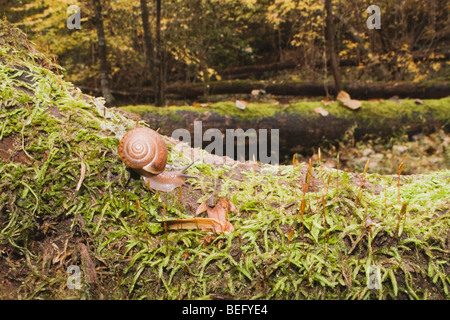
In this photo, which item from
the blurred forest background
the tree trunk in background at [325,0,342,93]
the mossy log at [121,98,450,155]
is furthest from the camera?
the blurred forest background

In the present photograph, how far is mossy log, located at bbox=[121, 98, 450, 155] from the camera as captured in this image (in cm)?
602

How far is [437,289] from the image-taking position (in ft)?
3.95

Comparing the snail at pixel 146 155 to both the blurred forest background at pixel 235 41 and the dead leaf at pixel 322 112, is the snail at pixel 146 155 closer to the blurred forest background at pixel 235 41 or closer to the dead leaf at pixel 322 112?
the dead leaf at pixel 322 112

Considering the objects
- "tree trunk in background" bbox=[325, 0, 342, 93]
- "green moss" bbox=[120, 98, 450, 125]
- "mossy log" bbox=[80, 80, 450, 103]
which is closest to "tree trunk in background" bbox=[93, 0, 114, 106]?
"green moss" bbox=[120, 98, 450, 125]

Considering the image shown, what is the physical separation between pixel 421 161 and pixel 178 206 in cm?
611

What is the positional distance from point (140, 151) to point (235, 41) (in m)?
12.0

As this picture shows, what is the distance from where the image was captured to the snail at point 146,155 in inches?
54.9

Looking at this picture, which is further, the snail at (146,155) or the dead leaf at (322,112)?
the dead leaf at (322,112)

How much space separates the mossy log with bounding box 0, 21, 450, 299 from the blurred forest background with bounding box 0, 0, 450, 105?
7584 millimetres

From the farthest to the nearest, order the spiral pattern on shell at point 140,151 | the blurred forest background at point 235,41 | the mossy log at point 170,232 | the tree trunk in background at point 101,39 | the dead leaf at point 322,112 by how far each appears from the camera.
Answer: the blurred forest background at point 235,41
the tree trunk in background at point 101,39
the dead leaf at point 322,112
the spiral pattern on shell at point 140,151
the mossy log at point 170,232

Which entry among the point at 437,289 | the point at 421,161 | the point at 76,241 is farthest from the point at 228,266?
the point at 421,161

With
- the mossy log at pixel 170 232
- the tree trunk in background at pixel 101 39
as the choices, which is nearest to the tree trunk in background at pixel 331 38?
the tree trunk in background at pixel 101 39

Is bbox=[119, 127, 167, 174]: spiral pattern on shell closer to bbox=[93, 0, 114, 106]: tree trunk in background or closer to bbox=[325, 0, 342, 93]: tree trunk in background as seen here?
bbox=[93, 0, 114, 106]: tree trunk in background

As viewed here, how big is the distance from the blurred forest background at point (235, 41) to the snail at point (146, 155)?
25.2 feet
